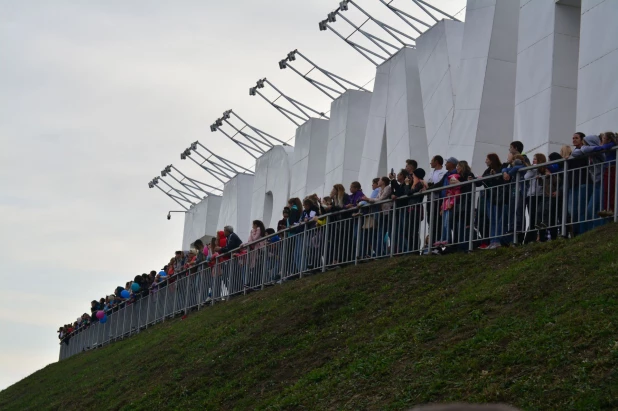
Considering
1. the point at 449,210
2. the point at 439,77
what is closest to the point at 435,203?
the point at 449,210

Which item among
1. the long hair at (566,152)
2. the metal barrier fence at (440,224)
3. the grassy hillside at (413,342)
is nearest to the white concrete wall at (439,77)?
the metal barrier fence at (440,224)

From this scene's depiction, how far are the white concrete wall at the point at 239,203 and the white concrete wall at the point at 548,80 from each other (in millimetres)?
24237

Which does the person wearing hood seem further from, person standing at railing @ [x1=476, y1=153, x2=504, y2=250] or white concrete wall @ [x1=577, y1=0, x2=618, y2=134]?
white concrete wall @ [x1=577, y1=0, x2=618, y2=134]

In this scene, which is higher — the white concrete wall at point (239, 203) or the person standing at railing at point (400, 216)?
the white concrete wall at point (239, 203)

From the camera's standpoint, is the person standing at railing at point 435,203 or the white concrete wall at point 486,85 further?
the white concrete wall at point 486,85

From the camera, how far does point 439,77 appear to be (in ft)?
86.4

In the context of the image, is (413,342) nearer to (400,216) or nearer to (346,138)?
(400,216)

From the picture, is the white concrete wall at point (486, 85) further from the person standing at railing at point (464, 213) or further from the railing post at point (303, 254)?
the person standing at railing at point (464, 213)

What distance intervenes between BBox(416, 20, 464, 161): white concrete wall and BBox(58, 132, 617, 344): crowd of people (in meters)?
5.83

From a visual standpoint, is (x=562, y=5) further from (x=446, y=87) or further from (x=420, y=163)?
(x=420, y=163)

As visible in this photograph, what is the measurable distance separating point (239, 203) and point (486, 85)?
2302 cm

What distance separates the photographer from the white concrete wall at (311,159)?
35719 mm

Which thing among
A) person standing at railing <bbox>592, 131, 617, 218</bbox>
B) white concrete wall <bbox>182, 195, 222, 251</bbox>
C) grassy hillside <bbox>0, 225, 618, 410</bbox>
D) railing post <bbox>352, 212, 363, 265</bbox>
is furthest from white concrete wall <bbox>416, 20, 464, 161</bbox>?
white concrete wall <bbox>182, 195, 222, 251</bbox>

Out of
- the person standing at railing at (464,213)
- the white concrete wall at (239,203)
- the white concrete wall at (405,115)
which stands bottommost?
the person standing at railing at (464,213)
